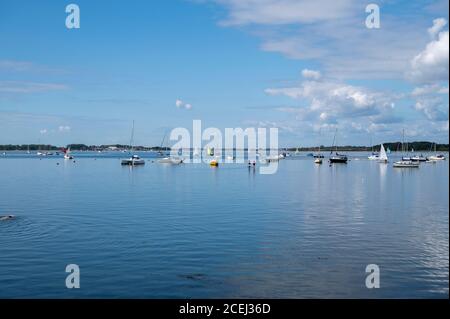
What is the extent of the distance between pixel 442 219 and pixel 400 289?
23.8 metres

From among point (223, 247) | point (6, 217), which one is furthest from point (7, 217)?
point (223, 247)

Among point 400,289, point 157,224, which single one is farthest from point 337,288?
point 157,224

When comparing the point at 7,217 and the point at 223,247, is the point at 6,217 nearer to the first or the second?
the point at 7,217

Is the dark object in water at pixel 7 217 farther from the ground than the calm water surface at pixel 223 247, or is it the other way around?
the dark object in water at pixel 7 217

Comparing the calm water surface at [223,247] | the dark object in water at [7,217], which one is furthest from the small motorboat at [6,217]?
the calm water surface at [223,247]

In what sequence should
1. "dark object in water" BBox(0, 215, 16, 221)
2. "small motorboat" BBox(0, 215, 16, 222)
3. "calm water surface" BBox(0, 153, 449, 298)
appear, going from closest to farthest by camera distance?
"calm water surface" BBox(0, 153, 449, 298), "small motorboat" BBox(0, 215, 16, 222), "dark object in water" BBox(0, 215, 16, 221)

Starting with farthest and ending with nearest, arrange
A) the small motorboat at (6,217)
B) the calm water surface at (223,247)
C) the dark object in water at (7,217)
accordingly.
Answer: the dark object in water at (7,217) → the small motorboat at (6,217) → the calm water surface at (223,247)

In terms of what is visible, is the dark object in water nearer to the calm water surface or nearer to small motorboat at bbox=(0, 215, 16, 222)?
small motorboat at bbox=(0, 215, 16, 222)

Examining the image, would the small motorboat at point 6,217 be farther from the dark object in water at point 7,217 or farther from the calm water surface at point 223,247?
the calm water surface at point 223,247

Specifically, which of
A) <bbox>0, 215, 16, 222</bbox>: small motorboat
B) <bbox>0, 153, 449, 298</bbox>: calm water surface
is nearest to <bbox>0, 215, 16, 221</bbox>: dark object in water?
<bbox>0, 215, 16, 222</bbox>: small motorboat

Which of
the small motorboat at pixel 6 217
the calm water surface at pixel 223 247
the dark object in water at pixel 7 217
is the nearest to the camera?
the calm water surface at pixel 223 247

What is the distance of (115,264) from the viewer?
2736 cm

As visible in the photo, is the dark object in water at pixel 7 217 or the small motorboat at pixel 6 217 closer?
the small motorboat at pixel 6 217

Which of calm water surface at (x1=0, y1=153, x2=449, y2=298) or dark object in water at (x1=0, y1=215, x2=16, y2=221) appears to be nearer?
calm water surface at (x1=0, y1=153, x2=449, y2=298)
